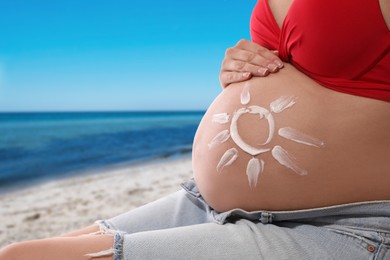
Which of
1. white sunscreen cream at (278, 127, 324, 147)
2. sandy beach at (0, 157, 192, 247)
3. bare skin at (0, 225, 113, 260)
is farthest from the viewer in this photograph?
sandy beach at (0, 157, 192, 247)

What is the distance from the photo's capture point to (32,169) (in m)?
5.89

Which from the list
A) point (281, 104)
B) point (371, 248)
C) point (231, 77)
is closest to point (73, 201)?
point (231, 77)

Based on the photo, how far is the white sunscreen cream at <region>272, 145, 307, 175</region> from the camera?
0.75 meters

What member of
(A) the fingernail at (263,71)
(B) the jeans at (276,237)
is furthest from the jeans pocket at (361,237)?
(A) the fingernail at (263,71)

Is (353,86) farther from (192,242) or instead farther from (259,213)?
(192,242)

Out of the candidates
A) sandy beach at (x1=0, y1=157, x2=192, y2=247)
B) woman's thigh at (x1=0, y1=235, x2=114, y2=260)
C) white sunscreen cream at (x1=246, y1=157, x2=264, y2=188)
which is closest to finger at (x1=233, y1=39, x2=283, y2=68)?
white sunscreen cream at (x1=246, y1=157, x2=264, y2=188)

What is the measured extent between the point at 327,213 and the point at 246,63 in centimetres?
37

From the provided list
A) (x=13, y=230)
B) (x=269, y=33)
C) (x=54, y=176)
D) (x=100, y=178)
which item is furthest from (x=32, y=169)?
(x=269, y=33)

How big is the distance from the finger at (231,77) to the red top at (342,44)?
0.10 meters

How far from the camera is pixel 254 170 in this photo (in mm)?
775

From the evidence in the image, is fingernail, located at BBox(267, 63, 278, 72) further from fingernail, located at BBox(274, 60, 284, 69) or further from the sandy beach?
the sandy beach

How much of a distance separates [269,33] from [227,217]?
44 centimetres

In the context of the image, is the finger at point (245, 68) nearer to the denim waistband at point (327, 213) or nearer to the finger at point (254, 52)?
the finger at point (254, 52)

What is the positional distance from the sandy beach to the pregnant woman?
77.8 inches
